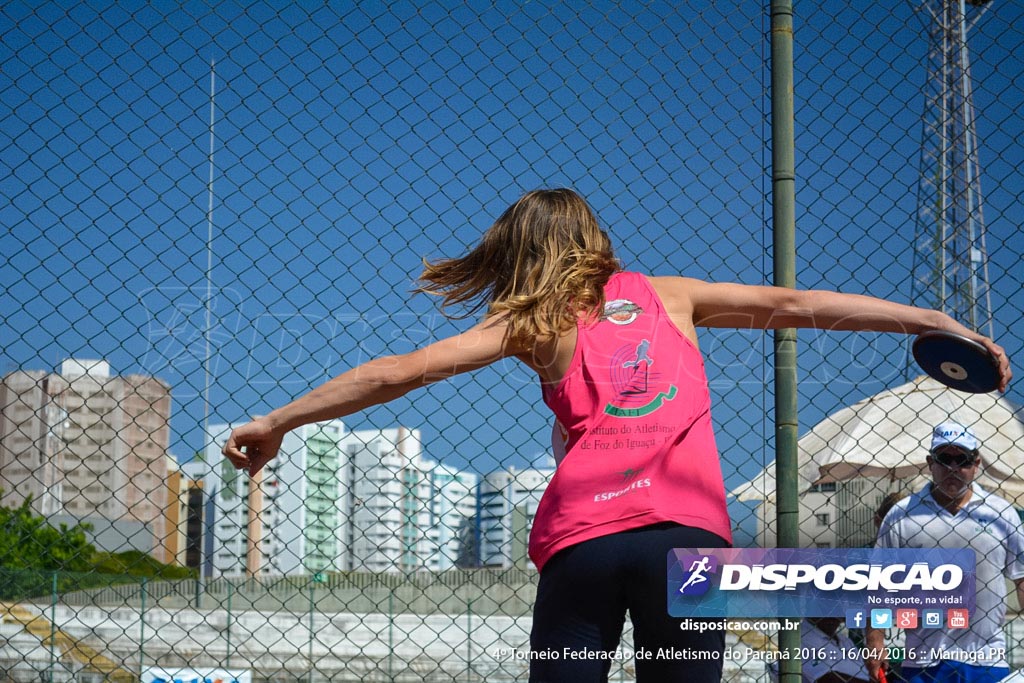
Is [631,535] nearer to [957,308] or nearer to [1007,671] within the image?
[1007,671]

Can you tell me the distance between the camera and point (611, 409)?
6.66 feet

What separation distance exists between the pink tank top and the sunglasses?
2353mm

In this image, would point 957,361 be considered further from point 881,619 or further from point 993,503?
point 993,503

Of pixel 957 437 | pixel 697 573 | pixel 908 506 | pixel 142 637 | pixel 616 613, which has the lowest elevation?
pixel 616 613

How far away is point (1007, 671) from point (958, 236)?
7.82 feet

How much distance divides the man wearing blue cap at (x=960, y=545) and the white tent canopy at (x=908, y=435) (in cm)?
44

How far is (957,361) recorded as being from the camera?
2.42 meters

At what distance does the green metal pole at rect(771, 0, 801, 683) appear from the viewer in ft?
11.4

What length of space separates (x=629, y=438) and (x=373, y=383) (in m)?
0.54

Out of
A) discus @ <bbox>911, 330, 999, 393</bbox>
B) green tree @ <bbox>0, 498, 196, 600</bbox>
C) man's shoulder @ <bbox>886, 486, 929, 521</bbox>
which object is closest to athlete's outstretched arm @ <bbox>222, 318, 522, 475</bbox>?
green tree @ <bbox>0, 498, 196, 600</bbox>

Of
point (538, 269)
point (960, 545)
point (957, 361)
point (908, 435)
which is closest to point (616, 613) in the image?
point (538, 269)

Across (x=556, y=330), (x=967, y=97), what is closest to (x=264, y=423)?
(x=556, y=330)

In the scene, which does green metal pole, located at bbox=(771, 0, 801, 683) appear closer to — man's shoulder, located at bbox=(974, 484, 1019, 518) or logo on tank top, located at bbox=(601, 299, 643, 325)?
man's shoulder, located at bbox=(974, 484, 1019, 518)

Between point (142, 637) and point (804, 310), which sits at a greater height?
point (804, 310)
